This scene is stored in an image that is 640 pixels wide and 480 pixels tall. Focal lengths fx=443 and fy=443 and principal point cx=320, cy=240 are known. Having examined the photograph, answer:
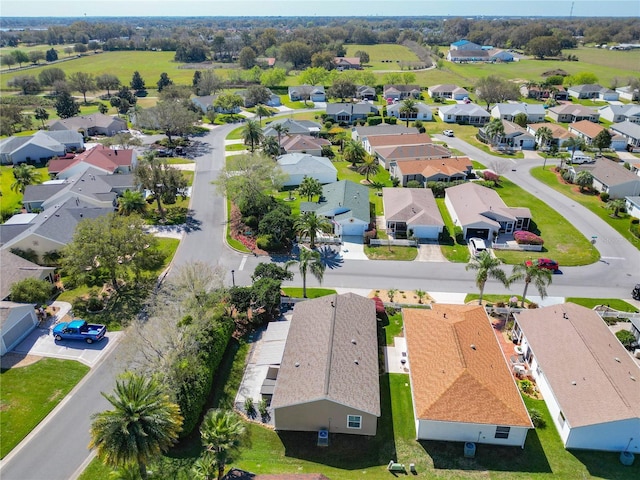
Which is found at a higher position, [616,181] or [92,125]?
[92,125]

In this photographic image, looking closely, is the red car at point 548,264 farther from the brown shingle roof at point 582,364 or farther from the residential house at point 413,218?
the residential house at point 413,218

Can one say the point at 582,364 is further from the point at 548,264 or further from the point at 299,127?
the point at 299,127

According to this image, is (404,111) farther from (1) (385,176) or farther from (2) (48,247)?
(2) (48,247)

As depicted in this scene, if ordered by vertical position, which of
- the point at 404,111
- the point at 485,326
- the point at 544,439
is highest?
the point at 404,111

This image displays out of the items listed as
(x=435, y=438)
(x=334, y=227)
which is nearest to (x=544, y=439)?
(x=435, y=438)

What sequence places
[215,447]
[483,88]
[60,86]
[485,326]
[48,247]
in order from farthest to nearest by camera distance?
[60,86], [483,88], [48,247], [485,326], [215,447]

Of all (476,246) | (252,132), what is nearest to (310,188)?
(476,246)

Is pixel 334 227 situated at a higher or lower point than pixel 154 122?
lower

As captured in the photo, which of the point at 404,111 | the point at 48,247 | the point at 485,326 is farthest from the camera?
the point at 404,111
